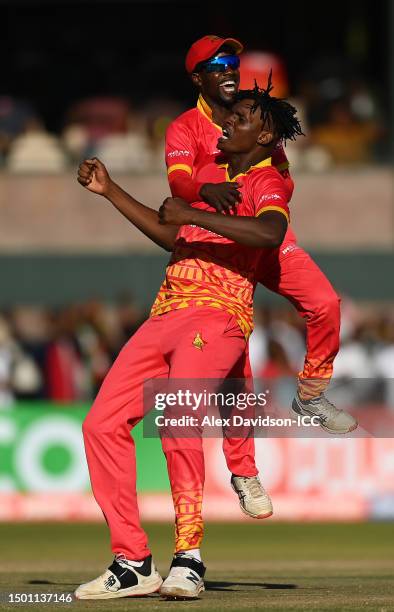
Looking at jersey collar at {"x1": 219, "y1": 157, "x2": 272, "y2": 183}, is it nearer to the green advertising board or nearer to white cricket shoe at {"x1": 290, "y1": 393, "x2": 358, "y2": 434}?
white cricket shoe at {"x1": 290, "y1": 393, "x2": 358, "y2": 434}

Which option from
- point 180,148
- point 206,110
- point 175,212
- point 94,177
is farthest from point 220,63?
point 175,212

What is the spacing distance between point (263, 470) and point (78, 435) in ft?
6.59

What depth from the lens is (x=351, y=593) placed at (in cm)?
839

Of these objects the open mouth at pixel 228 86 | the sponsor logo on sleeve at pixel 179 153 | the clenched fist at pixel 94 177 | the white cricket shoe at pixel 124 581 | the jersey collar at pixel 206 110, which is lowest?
the white cricket shoe at pixel 124 581

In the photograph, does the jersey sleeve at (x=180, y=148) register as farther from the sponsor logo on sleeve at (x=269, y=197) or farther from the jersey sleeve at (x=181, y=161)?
the sponsor logo on sleeve at (x=269, y=197)

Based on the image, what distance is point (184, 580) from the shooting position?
800 centimetres

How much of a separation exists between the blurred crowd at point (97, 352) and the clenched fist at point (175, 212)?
9.47 m

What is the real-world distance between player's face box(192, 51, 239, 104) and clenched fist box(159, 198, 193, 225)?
1.16 meters

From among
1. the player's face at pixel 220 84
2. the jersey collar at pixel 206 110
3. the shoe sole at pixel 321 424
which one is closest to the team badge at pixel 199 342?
the shoe sole at pixel 321 424

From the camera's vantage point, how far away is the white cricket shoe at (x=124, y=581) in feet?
26.8

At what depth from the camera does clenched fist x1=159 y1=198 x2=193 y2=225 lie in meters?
7.89

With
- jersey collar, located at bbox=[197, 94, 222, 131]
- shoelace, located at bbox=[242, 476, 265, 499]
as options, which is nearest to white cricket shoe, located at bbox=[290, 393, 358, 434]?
shoelace, located at bbox=[242, 476, 265, 499]

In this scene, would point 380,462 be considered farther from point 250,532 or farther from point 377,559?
point 377,559

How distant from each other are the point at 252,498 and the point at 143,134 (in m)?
14.9
